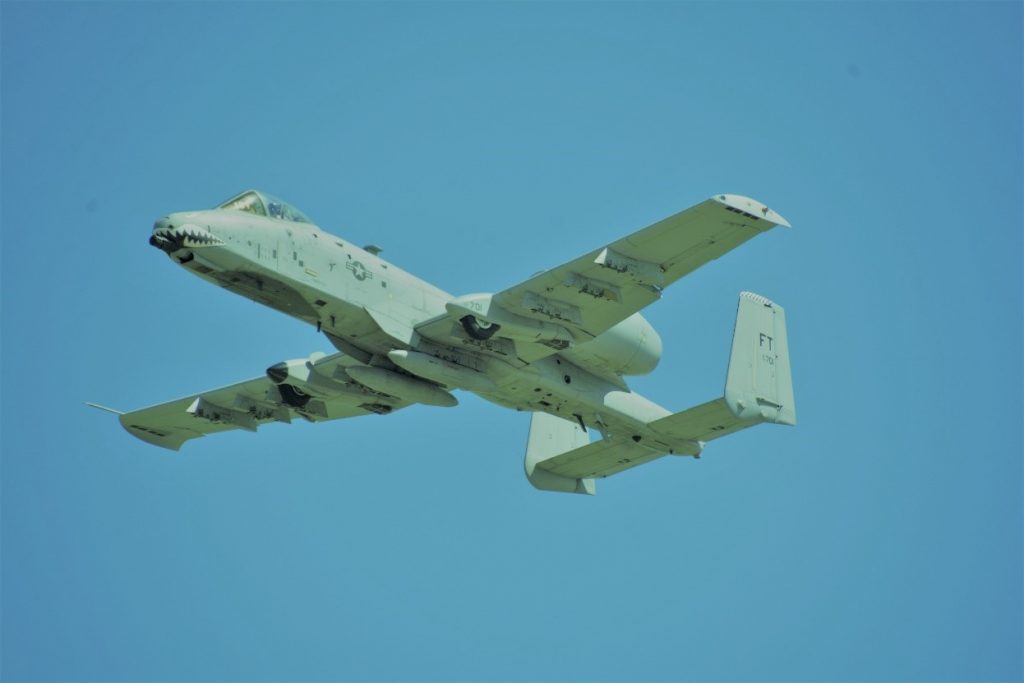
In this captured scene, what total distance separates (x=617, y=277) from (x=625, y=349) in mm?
3515

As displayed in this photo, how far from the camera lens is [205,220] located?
106ft

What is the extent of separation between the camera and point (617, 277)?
32.8 m

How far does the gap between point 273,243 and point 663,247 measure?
327 inches

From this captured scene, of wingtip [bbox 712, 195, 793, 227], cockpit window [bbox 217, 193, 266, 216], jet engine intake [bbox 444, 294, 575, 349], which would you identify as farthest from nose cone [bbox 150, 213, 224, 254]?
wingtip [bbox 712, 195, 793, 227]

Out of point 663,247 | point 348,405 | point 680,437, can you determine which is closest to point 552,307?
point 663,247

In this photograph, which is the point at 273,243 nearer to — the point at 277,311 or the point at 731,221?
the point at 277,311

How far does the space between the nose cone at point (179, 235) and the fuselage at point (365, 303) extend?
0.07ft

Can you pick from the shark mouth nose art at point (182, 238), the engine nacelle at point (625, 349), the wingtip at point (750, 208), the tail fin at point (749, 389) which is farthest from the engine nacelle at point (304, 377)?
the wingtip at point (750, 208)

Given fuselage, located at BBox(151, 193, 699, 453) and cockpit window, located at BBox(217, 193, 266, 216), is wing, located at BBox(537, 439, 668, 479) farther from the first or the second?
cockpit window, located at BBox(217, 193, 266, 216)

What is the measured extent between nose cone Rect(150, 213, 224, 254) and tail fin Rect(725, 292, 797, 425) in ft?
41.2

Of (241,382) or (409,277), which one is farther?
(241,382)

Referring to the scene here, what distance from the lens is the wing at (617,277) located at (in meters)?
31.2

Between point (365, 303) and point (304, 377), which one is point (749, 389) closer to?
point (365, 303)

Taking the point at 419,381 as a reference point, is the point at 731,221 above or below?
above
